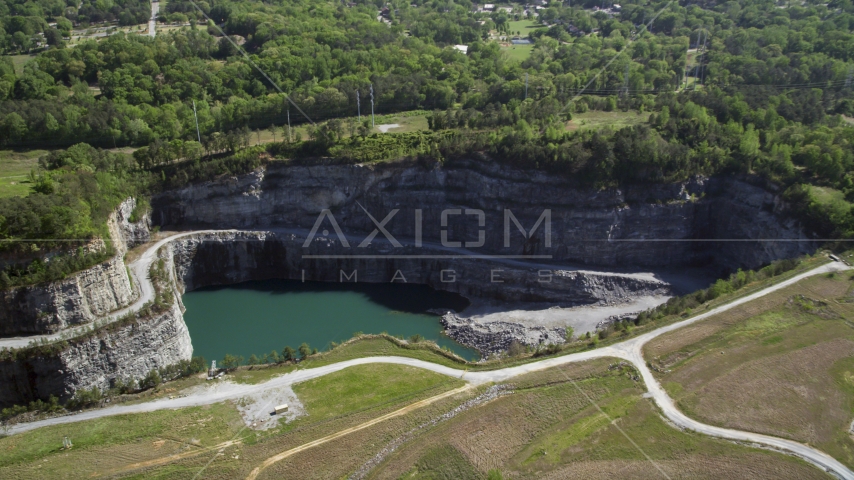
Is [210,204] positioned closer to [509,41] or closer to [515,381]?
[515,381]

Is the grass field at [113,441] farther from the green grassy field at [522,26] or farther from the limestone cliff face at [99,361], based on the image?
the green grassy field at [522,26]

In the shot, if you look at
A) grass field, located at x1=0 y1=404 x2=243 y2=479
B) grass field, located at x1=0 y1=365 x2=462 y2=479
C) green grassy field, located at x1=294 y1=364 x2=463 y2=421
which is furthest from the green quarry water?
grass field, located at x1=0 y1=404 x2=243 y2=479

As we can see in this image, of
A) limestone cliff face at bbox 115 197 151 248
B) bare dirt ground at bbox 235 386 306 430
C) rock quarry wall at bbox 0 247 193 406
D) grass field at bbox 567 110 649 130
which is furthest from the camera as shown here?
grass field at bbox 567 110 649 130

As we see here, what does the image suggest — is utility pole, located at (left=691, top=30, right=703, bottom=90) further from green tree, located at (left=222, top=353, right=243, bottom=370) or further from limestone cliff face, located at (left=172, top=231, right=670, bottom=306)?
green tree, located at (left=222, top=353, right=243, bottom=370)

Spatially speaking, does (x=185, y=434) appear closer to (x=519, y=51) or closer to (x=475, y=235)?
(x=475, y=235)

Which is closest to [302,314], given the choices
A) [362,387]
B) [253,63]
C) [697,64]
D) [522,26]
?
[362,387]
